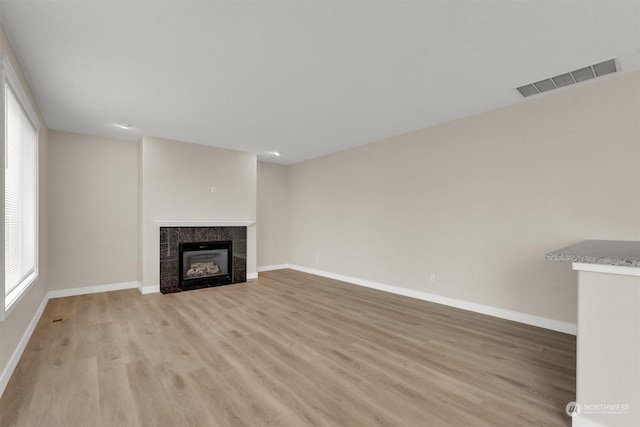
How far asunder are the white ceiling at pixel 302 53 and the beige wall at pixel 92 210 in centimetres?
109

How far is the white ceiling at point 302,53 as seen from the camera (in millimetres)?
1975

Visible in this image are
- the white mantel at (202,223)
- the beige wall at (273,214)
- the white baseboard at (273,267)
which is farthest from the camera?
the beige wall at (273,214)

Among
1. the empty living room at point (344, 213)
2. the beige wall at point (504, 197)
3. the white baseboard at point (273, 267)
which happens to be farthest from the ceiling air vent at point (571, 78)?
the white baseboard at point (273, 267)

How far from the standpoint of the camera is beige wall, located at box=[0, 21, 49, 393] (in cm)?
218

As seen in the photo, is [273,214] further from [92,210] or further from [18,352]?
[18,352]

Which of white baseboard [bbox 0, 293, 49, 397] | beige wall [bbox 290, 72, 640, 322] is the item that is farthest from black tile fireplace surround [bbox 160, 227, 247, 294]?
beige wall [bbox 290, 72, 640, 322]

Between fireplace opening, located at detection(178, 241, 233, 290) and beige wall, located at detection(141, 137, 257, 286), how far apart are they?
43 cm

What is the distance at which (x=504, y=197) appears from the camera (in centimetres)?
370

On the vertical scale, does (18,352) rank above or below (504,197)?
below

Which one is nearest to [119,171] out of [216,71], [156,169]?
[156,169]

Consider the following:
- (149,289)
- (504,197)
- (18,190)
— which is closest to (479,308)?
(504,197)

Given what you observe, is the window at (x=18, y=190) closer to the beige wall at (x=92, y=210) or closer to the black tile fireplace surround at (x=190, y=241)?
the beige wall at (x=92, y=210)

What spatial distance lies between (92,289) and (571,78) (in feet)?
24.0

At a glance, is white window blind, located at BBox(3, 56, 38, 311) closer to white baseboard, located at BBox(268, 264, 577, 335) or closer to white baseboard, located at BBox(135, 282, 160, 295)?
white baseboard, located at BBox(135, 282, 160, 295)
